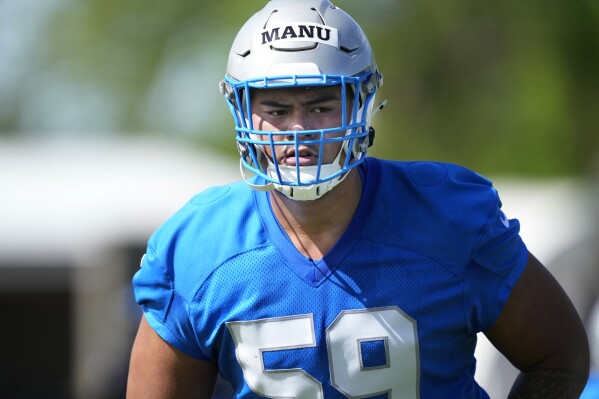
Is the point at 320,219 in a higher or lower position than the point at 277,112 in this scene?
lower

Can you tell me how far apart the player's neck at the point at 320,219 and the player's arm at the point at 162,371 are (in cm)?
52

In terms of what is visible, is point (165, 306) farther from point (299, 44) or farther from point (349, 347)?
point (299, 44)

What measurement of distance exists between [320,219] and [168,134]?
58.5ft

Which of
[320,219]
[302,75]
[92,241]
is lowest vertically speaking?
[92,241]

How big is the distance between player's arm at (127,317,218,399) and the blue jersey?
0.07 metres

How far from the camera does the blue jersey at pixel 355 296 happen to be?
351 cm

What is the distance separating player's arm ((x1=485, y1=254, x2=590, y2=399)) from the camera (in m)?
3.59

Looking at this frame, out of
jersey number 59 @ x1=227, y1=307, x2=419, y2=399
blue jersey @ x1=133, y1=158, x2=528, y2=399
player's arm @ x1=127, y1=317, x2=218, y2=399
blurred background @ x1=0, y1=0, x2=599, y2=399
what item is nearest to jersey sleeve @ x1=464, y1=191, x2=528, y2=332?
blue jersey @ x1=133, y1=158, x2=528, y2=399

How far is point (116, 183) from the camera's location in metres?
12.7

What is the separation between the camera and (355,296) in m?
3.51

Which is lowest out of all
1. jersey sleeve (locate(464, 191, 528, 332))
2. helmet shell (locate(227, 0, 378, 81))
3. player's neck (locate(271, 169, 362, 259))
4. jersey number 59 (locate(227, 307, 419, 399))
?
jersey number 59 (locate(227, 307, 419, 399))

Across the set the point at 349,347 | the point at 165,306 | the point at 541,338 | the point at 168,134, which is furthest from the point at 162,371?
the point at 168,134

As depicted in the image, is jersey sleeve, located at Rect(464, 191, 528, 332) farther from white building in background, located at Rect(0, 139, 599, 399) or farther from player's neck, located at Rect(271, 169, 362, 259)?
white building in background, located at Rect(0, 139, 599, 399)

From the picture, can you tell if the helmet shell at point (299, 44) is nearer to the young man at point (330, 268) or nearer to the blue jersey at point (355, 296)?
the young man at point (330, 268)
